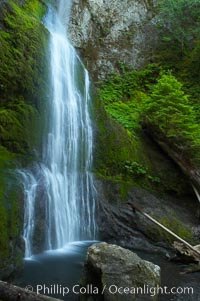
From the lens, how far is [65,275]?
6.89 metres

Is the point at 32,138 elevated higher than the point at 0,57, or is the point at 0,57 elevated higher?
the point at 0,57

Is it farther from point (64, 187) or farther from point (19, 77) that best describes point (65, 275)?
point (19, 77)

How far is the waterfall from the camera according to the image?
8844 millimetres

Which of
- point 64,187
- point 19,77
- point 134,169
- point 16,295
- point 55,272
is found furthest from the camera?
point 134,169

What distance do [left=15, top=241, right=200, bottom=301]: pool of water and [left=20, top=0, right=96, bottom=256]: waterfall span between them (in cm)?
53

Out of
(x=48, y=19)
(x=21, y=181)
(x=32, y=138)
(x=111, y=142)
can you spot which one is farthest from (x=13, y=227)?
(x=48, y=19)

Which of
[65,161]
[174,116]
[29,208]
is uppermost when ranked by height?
[174,116]

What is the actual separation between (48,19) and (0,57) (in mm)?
5170

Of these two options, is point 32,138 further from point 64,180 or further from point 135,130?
point 135,130

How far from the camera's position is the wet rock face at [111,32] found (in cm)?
1878

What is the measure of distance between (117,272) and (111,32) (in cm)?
1652

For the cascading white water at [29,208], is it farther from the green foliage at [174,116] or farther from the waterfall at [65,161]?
the green foliage at [174,116]

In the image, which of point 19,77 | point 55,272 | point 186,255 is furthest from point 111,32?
point 55,272

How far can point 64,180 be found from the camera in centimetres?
984
